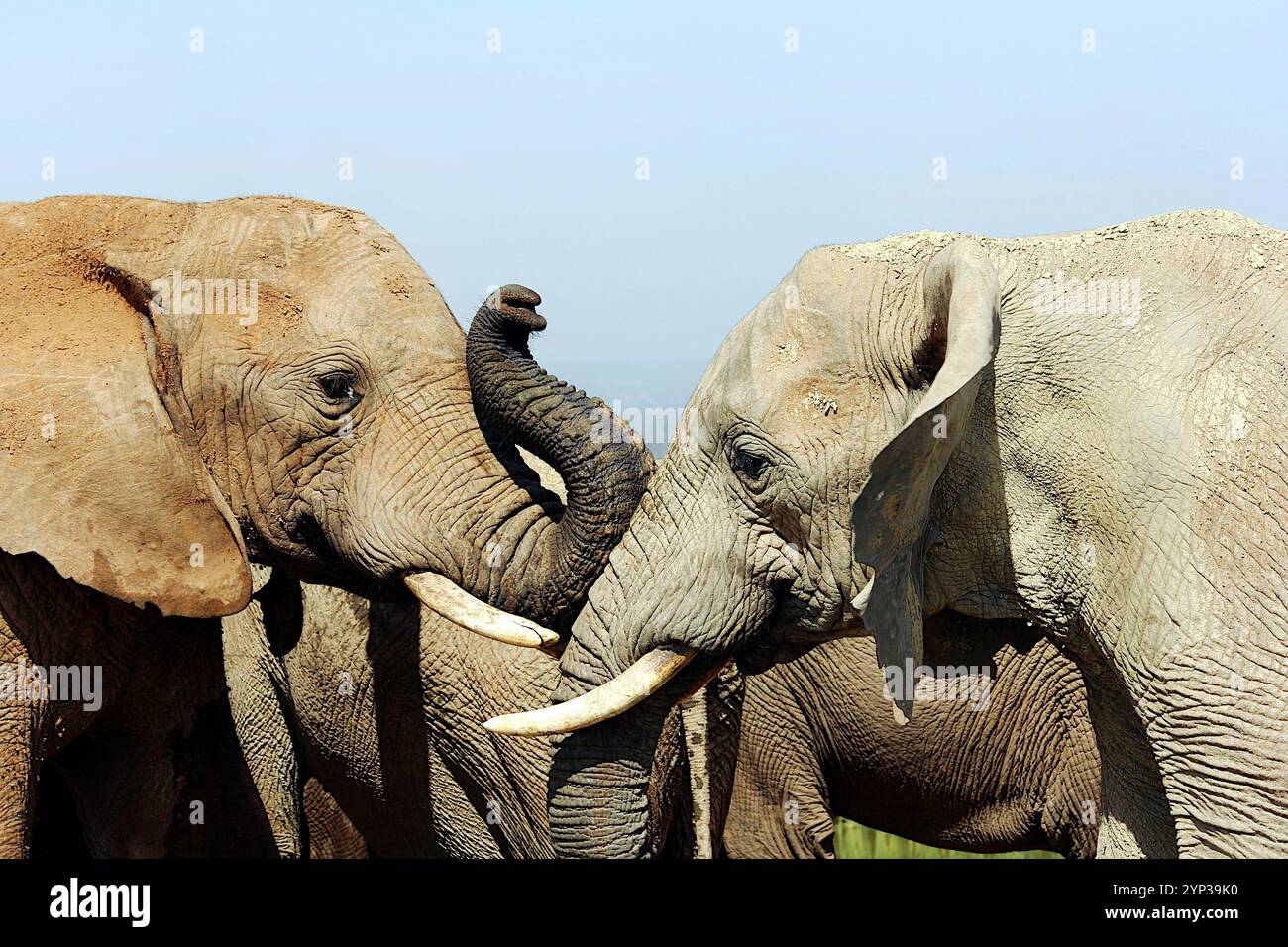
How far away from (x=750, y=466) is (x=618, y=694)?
648mm

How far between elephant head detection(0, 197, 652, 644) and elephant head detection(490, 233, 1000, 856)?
16.9 inches

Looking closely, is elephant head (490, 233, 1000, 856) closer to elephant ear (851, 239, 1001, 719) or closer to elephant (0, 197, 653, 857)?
elephant ear (851, 239, 1001, 719)

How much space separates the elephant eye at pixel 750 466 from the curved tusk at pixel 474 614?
2.71 ft

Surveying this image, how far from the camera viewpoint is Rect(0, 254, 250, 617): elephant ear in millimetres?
4578

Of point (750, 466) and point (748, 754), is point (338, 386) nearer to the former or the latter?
point (750, 466)

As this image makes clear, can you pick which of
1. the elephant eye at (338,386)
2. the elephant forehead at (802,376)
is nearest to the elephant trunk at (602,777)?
the elephant forehead at (802,376)

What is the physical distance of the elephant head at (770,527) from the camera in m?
3.76

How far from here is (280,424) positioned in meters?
4.83

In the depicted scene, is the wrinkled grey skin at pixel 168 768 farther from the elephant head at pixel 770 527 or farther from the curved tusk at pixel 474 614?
the elephant head at pixel 770 527

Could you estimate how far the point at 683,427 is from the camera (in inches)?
165

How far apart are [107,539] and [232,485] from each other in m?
0.41

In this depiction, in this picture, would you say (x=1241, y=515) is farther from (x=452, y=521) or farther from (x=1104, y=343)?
(x=452, y=521)

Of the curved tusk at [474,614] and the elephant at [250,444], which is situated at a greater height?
the elephant at [250,444]

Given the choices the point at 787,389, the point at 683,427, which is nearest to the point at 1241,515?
the point at 787,389
